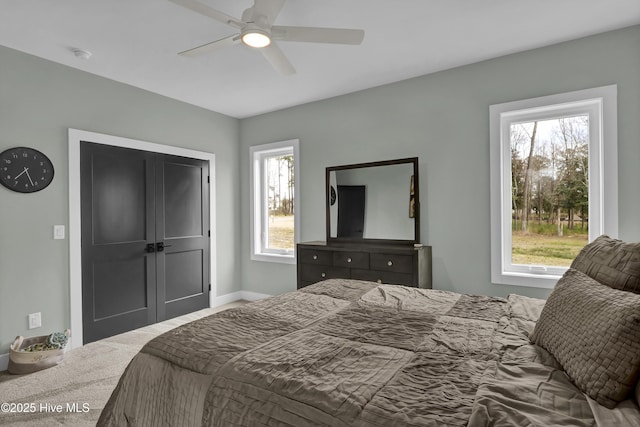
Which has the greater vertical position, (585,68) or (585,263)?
(585,68)

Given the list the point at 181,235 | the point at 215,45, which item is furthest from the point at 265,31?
the point at 181,235

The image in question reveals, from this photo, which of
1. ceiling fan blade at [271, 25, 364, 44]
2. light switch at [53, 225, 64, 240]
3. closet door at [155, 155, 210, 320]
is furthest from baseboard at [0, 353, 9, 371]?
ceiling fan blade at [271, 25, 364, 44]

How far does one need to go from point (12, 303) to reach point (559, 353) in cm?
378

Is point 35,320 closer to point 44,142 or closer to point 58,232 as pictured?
point 58,232

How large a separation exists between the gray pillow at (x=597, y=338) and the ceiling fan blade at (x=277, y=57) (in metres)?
2.06

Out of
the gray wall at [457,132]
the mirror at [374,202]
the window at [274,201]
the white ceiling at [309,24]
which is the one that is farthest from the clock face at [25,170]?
the mirror at [374,202]

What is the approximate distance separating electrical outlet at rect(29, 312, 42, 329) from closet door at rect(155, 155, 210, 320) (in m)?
1.11

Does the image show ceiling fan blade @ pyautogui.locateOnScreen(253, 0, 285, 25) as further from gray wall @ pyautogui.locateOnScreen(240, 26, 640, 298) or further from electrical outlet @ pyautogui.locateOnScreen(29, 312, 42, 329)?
electrical outlet @ pyautogui.locateOnScreen(29, 312, 42, 329)

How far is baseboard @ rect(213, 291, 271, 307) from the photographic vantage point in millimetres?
4713

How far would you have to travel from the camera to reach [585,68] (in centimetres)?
278

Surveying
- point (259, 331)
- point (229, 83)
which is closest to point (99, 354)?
point (259, 331)

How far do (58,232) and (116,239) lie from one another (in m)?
0.51

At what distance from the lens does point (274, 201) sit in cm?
484

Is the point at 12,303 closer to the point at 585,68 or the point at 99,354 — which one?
the point at 99,354
